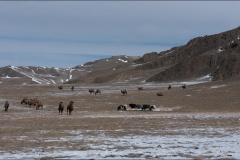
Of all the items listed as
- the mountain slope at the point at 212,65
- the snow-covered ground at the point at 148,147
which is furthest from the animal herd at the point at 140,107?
the mountain slope at the point at 212,65

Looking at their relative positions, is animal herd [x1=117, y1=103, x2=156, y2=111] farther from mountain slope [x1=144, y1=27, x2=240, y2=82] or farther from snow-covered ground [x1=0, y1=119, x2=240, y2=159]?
mountain slope [x1=144, y1=27, x2=240, y2=82]

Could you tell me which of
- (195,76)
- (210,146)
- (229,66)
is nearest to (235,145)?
(210,146)

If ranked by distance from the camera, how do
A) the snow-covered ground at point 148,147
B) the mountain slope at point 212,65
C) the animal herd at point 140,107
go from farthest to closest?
the mountain slope at point 212,65 → the animal herd at point 140,107 → the snow-covered ground at point 148,147

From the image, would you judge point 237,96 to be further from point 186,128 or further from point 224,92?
point 186,128

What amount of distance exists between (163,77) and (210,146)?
97.1 m

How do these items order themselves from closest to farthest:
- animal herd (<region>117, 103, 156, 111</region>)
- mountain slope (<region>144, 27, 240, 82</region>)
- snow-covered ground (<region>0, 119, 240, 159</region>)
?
snow-covered ground (<region>0, 119, 240, 159</region>), animal herd (<region>117, 103, 156, 111</region>), mountain slope (<region>144, 27, 240, 82</region>)

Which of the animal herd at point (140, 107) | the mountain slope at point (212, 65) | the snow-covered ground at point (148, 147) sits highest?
the mountain slope at point (212, 65)

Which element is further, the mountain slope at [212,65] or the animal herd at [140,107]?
the mountain slope at [212,65]

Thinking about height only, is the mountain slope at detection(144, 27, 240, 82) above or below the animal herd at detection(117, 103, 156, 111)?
above

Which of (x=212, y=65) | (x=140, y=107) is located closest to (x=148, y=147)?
(x=140, y=107)

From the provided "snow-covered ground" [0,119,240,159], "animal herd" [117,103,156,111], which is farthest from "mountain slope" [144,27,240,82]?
"snow-covered ground" [0,119,240,159]

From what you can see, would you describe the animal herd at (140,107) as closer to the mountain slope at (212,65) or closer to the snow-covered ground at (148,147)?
the snow-covered ground at (148,147)

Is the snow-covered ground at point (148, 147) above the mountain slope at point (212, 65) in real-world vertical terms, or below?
below

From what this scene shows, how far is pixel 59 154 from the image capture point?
12102 mm
